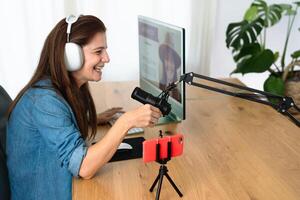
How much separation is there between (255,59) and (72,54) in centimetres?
114

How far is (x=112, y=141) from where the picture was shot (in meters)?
1.07

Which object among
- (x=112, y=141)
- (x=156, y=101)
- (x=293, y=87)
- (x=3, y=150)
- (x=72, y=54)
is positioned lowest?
(x=293, y=87)

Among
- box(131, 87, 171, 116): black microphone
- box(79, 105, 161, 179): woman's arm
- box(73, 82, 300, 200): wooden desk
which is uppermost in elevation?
box(131, 87, 171, 116): black microphone

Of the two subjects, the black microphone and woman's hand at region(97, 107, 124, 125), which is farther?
woman's hand at region(97, 107, 124, 125)

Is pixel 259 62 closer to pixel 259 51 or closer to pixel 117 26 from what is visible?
pixel 259 51

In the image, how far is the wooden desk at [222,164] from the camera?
3.42 feet

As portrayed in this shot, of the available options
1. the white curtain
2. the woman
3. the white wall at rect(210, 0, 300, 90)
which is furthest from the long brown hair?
the white wall at rect(210, 0, 300, 90)

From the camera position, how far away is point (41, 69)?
119cm

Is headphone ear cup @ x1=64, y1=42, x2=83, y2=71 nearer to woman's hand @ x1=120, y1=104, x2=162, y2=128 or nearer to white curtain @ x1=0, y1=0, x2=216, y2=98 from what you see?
woman's hand @ x1=120, y1=104, x2=162, y2=128

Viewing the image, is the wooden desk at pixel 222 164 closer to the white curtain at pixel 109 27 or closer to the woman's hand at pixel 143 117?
the woman's hand at pixel 143 117

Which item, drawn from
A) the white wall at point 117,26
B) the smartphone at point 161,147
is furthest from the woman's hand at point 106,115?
the white wall at point 117,26

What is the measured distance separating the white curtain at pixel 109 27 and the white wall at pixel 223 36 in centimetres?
13

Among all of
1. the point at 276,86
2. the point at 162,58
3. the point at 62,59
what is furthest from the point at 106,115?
the point at 276,86

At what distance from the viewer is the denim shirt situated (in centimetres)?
106
